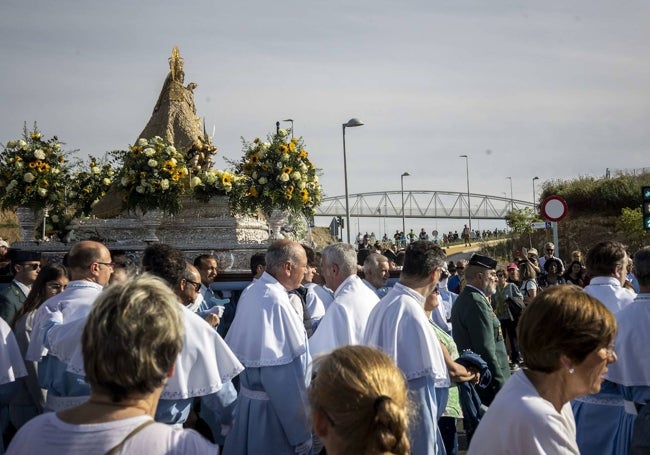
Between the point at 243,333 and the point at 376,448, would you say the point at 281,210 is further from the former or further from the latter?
the point at 376,448

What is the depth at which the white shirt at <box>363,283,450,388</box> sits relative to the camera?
18.7 feet

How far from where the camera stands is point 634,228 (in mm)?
31266

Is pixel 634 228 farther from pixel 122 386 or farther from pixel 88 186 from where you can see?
pixel 122 386

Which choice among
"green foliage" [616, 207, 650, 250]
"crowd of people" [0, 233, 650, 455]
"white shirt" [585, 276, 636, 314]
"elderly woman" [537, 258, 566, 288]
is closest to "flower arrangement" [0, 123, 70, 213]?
"crowd of people" [0, 233, 650, 455]

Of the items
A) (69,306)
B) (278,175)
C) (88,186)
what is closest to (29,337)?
(69,306)

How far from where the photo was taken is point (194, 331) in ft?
16.1

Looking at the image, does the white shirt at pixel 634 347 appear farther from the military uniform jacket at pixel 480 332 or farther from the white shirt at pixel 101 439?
the white shirt at pixel 101 439

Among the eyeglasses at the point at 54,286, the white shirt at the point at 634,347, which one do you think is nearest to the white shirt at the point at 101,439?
the white shirt at the point at 634,347

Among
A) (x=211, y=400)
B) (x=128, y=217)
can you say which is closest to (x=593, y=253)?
(x=211, y=400)

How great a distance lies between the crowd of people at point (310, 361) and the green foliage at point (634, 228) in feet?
77.2

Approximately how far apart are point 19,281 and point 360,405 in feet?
22.4

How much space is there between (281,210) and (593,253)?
8.03m

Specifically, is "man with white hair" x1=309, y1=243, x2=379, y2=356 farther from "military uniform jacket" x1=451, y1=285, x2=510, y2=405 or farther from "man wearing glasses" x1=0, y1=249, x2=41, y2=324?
"man wearing glasses" x1=0, y1=249, x2=41, y2=324

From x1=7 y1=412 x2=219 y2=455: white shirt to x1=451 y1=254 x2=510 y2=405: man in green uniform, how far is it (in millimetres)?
4819
